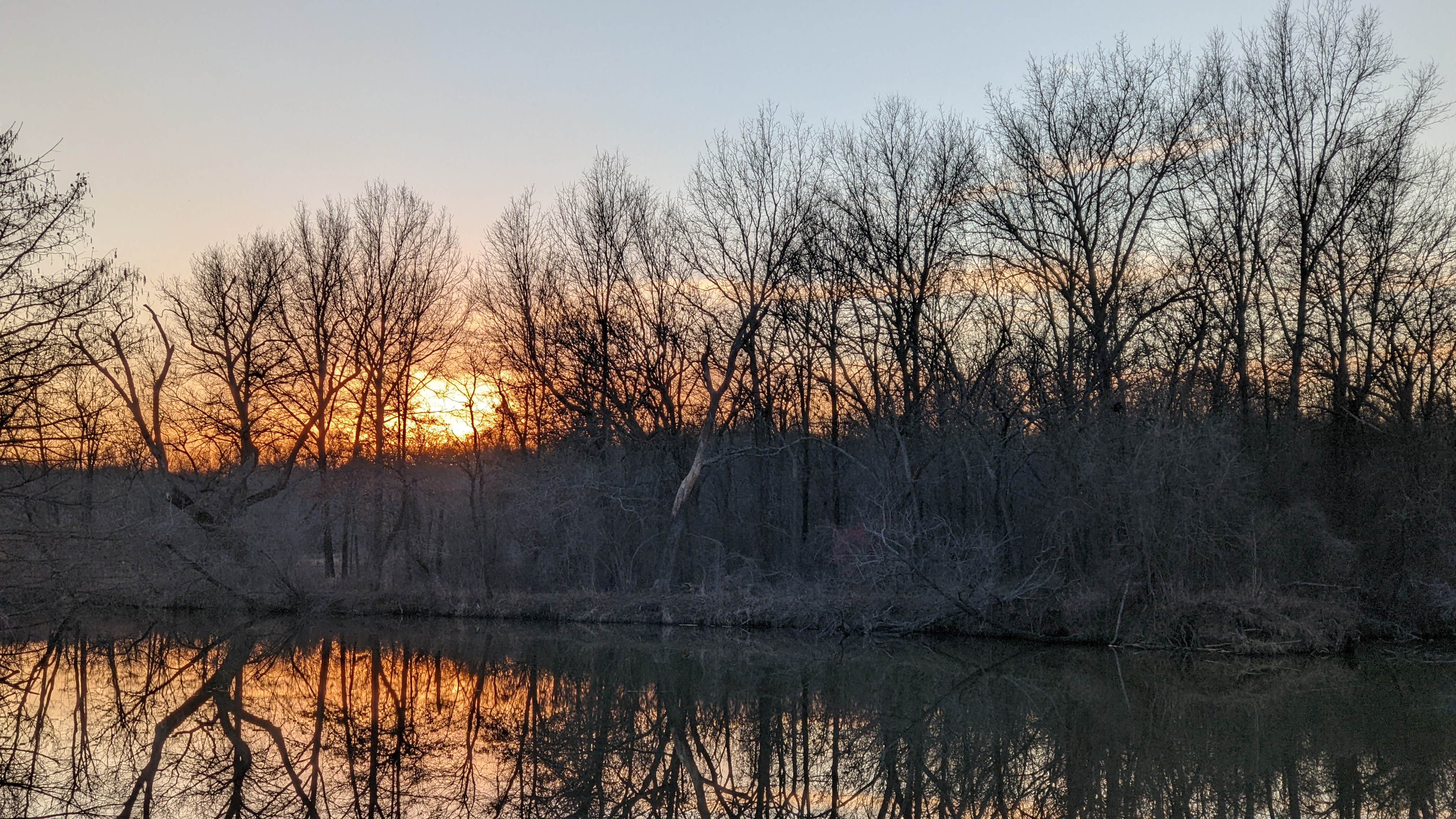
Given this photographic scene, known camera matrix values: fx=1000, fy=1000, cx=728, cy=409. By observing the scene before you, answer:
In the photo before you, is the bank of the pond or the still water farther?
the bank of the pond

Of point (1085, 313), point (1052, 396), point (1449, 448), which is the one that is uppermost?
point (1085, 313)

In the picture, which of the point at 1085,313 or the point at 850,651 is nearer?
the point at 850,651

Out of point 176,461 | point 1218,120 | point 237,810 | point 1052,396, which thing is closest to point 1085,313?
point 1052,396

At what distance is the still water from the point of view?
10102mm

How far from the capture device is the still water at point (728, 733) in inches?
398

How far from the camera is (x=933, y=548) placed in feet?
76.4

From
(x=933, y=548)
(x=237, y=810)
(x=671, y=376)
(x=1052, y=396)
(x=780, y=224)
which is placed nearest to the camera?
(x=237, y=810)

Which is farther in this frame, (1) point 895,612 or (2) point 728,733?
(1) point 895,612

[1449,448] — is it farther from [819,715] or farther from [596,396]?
[596,396]

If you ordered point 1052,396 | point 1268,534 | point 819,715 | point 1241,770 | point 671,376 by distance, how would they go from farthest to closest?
point 671,376 → point 1052,396 → point 1268,534 → point 819,715 → point 1241,770

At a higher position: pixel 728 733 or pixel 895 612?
pixel 895 612

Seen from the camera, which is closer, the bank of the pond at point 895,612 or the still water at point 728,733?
the still water at point 728,733

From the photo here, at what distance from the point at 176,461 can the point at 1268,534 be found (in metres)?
29.5

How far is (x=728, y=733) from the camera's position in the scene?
13391 millimetres
